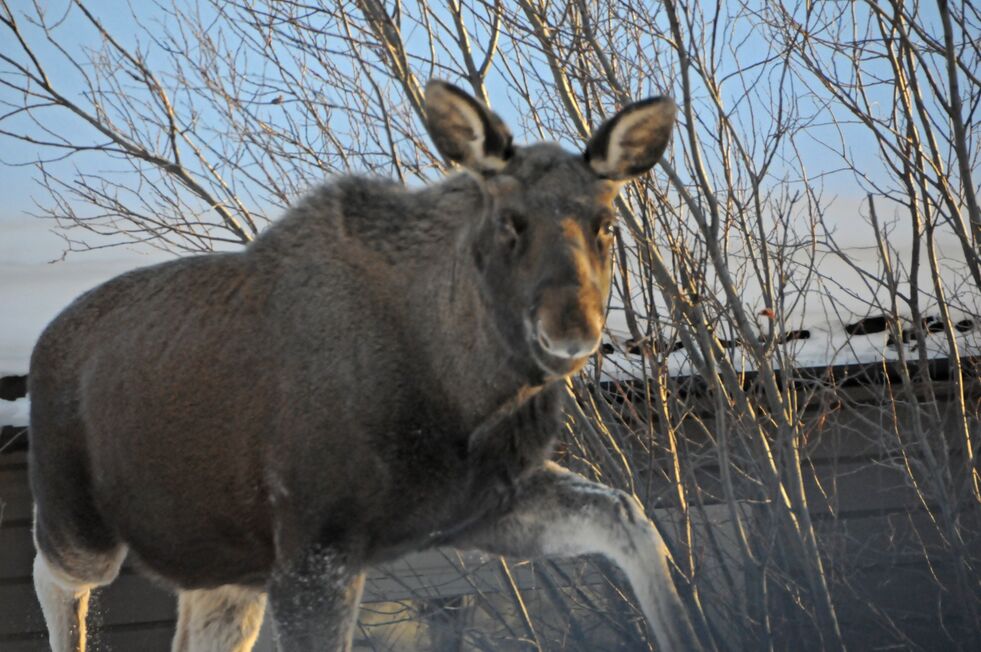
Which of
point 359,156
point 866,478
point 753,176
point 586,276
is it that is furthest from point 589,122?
point 866,478

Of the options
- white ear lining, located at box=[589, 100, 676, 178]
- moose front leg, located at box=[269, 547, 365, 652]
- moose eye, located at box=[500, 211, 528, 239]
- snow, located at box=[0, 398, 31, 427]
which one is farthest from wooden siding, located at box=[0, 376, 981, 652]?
moose eye, located at box=[500, 211, 528, 239]

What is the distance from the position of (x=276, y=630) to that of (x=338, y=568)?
10.5 inches

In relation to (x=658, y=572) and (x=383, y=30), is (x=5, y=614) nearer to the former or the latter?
(x=383, y=30)

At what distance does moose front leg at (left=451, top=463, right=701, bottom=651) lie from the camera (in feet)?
11.2

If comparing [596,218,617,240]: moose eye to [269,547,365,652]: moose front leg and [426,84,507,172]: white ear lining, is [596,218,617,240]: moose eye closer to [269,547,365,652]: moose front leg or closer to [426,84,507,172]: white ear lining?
[426,84,507,172]: white ear lining

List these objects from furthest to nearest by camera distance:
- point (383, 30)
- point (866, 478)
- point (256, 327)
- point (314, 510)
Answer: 1. point (866, 478)
2. point (383, 30)
3. point (256, 327)
4. point (314, 510)

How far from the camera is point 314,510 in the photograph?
3287 mm

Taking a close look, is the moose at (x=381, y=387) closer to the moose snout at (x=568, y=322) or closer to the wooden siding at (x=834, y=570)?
the moose snout at (x=568, y=322)

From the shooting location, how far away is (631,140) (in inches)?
133

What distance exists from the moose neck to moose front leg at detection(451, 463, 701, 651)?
31 centimetres

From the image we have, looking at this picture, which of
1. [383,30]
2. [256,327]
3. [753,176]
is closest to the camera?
[256,327]

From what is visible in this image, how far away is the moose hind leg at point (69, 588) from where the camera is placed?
4.23 m

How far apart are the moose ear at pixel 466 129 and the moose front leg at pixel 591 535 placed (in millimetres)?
898

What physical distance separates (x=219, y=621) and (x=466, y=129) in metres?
1.86
